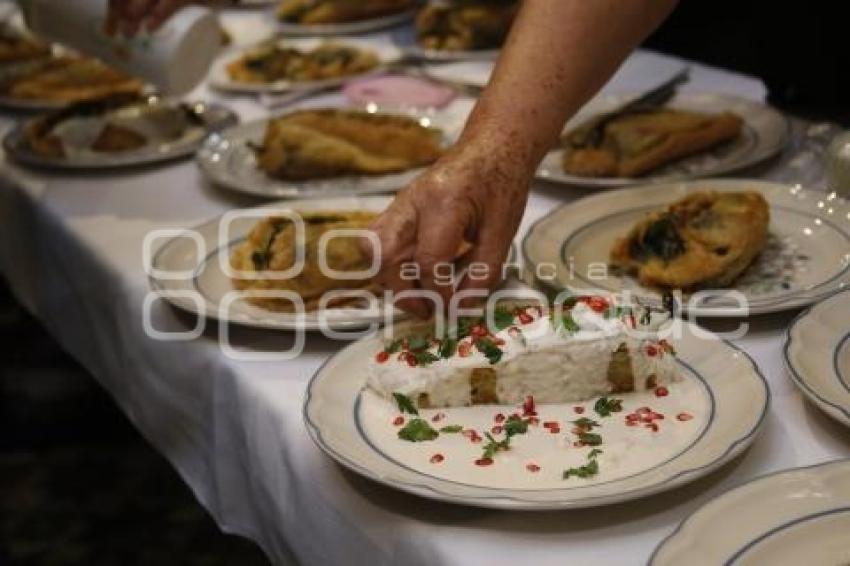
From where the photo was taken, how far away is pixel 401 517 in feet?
3.18

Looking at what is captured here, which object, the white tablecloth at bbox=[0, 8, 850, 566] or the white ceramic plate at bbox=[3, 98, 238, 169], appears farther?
the white ceramic plate at bbox=[3, 98, 238, 169]

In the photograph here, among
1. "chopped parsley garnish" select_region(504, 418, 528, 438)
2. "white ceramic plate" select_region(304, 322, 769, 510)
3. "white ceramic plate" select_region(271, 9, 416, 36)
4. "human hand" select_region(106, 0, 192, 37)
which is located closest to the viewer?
"white ceramic plate" select_region(304, 322, 769, 510)

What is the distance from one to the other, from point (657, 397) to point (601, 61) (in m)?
0.39

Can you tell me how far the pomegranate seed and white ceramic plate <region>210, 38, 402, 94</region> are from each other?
4.17 feet

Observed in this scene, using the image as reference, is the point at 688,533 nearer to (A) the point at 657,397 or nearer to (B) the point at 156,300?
(A) the point at 657,397

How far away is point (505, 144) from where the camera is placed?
1206 mm

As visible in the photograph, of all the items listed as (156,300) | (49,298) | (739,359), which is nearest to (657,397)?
(739,359)

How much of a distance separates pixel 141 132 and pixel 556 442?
47.2 inches

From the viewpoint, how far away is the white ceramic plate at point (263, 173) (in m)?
1.71

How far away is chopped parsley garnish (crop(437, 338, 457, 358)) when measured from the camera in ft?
3.58

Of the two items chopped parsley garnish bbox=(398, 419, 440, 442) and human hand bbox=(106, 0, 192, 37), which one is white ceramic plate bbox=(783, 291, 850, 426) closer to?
chopped parsley garnish bbox=(398, 419, 440, 442)

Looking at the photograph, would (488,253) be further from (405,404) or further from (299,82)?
(299,82)

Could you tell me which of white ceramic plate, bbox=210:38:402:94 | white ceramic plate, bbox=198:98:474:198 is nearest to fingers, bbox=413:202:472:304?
white ceramic plate, bbox=198:98:474:198

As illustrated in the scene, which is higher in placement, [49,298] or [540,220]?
[540,220]
